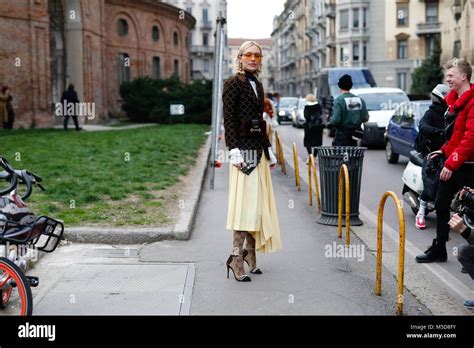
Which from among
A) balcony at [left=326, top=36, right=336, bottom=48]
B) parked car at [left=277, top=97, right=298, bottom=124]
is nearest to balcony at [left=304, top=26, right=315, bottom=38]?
balcony at [left=326, top=36, right=336, bottom=48]

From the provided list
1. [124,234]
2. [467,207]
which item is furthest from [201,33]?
[467,207]

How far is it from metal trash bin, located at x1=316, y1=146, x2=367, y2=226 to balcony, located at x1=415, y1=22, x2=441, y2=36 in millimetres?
61506

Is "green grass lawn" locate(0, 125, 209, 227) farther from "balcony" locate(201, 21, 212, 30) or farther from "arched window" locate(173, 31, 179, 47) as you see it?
"balcony" locate(201, 21, 212, 30)

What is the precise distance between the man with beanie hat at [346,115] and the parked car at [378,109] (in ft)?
34.1

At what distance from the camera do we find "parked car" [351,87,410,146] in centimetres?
2097

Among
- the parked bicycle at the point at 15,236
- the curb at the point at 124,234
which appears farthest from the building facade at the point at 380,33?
the parked bicycle at the point at 15,236

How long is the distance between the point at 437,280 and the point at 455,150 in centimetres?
131

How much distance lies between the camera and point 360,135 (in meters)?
10.9

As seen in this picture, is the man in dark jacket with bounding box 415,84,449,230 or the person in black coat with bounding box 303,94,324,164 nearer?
the man in dark jacket with bounding box 415,84,449,230

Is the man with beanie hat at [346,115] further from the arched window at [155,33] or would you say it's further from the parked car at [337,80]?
the arched window at [155,33]

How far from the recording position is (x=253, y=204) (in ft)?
21.0
